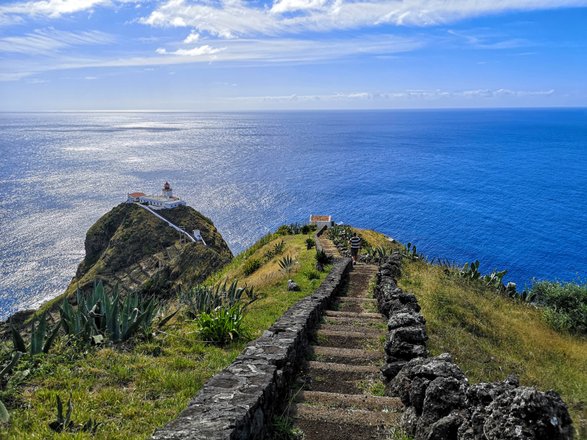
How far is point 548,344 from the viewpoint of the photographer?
686 inches

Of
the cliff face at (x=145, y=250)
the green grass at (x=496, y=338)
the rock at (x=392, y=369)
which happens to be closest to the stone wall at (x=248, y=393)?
the rock at (x=392, y=369)

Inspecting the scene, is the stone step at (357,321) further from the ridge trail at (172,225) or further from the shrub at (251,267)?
the ridge trail at (172,225)

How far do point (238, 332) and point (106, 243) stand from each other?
78960mm

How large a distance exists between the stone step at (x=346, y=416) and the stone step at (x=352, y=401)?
182 mm

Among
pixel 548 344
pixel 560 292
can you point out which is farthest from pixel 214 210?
pixel 548 344

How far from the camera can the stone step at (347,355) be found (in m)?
9.12

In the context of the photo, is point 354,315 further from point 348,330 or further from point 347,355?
point 347,355

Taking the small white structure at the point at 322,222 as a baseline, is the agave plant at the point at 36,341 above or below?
above

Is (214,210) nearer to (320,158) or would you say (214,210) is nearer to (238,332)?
(320,158)

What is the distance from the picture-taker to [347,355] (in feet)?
30.6

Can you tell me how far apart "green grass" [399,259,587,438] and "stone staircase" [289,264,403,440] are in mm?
1737

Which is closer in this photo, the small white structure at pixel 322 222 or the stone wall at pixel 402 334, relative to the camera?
the stone wall at pixel 402 334

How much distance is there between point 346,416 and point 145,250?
76.9 m

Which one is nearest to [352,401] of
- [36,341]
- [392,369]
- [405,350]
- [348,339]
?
[392,369]
